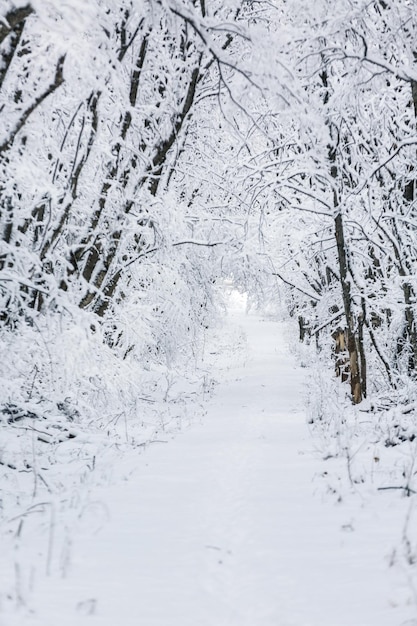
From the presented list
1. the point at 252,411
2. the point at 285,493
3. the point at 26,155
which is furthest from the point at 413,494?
the point at 252,411

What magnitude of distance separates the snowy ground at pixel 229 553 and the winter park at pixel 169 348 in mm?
16

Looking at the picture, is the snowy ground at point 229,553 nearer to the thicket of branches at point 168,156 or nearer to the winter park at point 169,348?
the winter park at point 169,348

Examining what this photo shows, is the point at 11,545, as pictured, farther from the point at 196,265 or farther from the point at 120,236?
the point at 196,265

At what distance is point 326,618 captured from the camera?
2465mm

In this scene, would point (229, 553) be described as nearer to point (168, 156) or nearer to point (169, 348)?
point (168, 156)

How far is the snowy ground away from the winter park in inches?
0.6

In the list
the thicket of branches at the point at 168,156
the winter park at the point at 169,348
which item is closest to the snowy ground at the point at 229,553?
the winter park at the point at 169,348

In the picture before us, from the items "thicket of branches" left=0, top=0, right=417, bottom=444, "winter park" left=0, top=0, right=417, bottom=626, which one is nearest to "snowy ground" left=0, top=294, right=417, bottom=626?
"winter park" left=0, top=0, right=417, bottom=626

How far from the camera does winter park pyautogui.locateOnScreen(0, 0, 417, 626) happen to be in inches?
113

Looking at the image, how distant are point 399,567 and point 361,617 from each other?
23.1 inches

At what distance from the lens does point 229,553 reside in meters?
3.24

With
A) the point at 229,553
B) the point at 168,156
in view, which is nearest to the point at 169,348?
the point at 168,156

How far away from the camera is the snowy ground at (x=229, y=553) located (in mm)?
2502

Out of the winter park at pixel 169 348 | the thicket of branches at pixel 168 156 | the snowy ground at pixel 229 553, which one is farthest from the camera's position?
the thicket of branches at pixel 168 156
